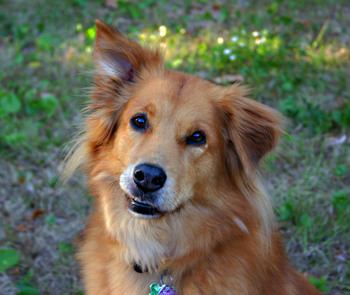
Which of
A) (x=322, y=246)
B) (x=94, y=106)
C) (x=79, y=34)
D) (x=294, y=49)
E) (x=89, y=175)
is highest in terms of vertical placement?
(x=294, y=49)

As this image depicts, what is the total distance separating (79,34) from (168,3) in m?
1.62

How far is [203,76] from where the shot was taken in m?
5.43

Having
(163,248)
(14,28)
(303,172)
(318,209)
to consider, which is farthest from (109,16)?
(163,248)

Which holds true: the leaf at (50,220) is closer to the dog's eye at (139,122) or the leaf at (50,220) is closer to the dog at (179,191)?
the dog at (179,191)

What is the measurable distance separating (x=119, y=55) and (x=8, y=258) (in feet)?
5.71

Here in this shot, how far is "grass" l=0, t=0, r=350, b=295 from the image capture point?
3.75m

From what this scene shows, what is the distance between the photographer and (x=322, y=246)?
3785mm

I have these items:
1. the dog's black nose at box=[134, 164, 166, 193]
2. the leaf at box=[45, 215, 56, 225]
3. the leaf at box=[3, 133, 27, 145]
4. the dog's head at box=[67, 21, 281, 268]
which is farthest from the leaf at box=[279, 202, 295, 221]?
the leaf at box=[3, 133, 27, 145]

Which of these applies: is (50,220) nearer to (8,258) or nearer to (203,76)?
(8,258)

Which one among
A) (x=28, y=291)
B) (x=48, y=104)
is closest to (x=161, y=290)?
(x=28, y=291)

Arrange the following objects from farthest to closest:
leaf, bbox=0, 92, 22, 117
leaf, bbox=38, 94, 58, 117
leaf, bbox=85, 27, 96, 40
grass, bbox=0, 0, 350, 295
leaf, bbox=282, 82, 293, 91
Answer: leaf, bbox=85, 27, 96, 40 → leaf, bbox=282, 82, 293, 91 → leaf, bbox=38, 94, 58, 117 → leaf, bbox=0, 92, 22, 117 → grass, bbox=0, 0, 350, 295

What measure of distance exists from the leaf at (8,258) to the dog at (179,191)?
67 cm

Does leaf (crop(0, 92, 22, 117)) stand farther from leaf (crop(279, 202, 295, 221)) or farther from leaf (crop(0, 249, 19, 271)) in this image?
leaf (crop(279, 202, 295, 221))

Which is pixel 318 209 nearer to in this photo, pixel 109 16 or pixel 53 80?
pixel 53 80
